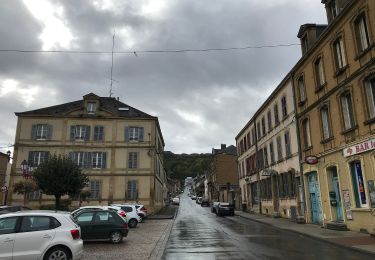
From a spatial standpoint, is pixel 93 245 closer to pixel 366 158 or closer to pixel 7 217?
pixel 7 217

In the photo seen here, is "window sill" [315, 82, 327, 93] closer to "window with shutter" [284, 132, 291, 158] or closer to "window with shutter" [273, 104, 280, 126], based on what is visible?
"window with shutter" [284, 132, 291, 158]

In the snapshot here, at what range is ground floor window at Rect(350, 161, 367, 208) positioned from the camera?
17031 mm

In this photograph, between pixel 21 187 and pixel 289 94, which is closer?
pixel 289 94

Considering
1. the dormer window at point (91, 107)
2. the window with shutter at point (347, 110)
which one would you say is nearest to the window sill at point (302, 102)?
the window with shutter at point (347, 110)

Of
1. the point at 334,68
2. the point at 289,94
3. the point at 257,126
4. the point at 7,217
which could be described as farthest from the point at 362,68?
the point at 257,126

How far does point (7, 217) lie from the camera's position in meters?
9.48

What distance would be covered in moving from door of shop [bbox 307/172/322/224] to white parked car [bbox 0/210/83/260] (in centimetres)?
1637

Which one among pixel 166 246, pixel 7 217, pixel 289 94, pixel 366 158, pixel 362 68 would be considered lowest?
pixel 166 246

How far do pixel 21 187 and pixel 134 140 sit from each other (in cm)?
1321

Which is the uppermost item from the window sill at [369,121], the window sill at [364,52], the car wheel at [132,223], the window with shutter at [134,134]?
the window with shutter at [134,134]

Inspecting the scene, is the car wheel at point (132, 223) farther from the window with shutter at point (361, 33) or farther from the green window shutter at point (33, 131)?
the green window shutter at point (33, 131)

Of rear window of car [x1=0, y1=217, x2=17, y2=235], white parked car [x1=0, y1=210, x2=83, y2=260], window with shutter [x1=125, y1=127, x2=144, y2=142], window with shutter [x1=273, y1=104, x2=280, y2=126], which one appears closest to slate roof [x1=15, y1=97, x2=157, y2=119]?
window with shutter [x1=125, y1=127, x2=144, y2=142]

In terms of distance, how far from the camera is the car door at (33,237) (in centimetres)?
908

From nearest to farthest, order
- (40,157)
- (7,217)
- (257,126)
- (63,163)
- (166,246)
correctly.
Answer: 1. (7,217)
2. (166,246)
3. (63,163)
4. (257,126)
5. (40,157)
